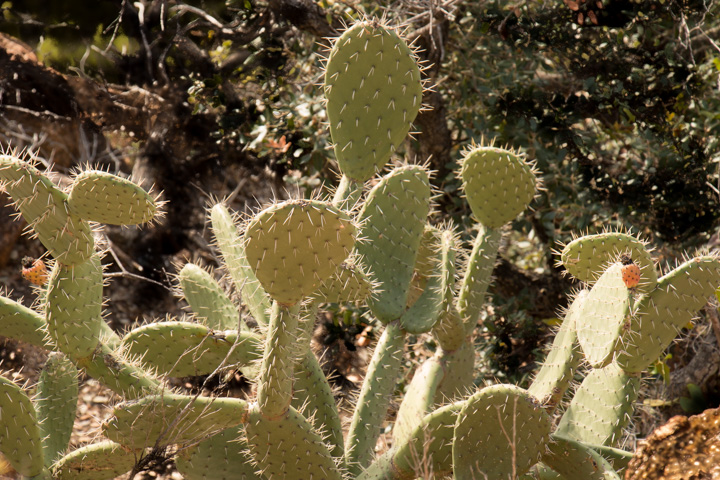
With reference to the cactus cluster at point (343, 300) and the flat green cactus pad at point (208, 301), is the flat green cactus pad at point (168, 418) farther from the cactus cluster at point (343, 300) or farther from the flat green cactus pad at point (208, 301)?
the flat green cactus pad at point (208, 301)

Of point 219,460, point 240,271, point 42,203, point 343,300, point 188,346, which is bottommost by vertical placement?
point 219,460

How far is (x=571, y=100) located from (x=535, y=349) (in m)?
1.22

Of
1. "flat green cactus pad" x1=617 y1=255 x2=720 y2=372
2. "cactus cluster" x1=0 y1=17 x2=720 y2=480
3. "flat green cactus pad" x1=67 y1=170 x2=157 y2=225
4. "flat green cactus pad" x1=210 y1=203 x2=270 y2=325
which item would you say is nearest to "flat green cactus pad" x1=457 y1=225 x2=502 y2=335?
"cactus cluster" x1=0 y1=17 x2=720 y2=480

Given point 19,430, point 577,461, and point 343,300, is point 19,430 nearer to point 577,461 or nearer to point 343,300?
point 343,300

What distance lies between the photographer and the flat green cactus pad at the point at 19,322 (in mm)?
2079

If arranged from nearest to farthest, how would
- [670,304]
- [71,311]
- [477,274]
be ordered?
[71,311]
[670,304]
[477,274]

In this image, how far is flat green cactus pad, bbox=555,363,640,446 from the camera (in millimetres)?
2129

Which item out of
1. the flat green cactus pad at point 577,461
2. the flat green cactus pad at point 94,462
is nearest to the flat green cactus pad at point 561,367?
the flat green cactus pad at point 577,461

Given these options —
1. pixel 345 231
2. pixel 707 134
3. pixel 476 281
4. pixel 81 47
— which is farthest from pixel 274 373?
pixel 81 47

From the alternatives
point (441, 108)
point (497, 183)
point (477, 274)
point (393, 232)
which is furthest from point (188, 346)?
point (441, 108)

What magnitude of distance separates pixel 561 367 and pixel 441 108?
73.2 inches

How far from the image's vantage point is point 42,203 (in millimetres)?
1780

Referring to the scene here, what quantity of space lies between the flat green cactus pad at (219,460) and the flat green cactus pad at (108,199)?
2.19 ft

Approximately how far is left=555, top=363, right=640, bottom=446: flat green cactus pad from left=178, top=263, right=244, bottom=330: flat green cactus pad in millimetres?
1082
